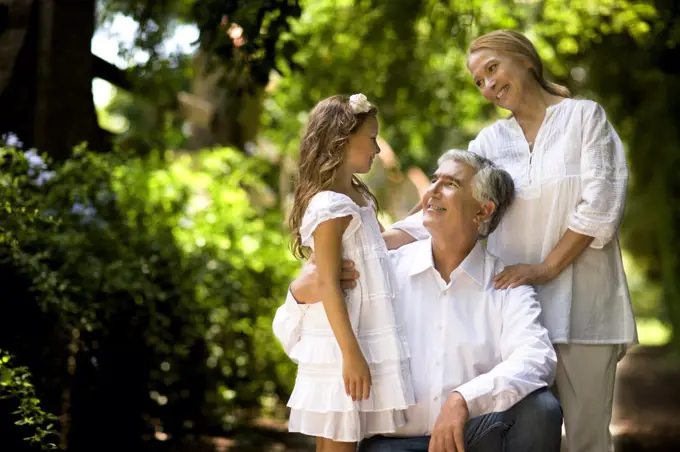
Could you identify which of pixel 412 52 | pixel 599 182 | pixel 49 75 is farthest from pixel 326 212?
pixel 412 52

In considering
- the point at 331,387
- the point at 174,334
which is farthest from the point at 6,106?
the point at 331,387

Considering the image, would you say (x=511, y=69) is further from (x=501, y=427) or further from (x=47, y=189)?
(x=47, y=189)

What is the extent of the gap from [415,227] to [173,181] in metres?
2.85

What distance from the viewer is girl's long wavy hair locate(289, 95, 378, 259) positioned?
345cm

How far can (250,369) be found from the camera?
7.63 metres

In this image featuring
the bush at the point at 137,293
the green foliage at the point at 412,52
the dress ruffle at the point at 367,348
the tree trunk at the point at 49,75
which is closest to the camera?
the dress ruffle at the point at 367,348

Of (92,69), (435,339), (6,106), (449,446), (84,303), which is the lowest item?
(449,446)

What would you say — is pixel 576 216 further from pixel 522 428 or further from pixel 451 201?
pixel 522 428

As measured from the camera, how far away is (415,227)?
392cm

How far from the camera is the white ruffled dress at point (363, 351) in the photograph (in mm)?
3305

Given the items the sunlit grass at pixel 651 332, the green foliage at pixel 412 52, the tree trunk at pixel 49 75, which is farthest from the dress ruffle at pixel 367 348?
the sunlit grass at pixel 651 332

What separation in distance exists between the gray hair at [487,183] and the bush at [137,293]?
1.61 metres

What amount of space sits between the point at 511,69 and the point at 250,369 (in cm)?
444

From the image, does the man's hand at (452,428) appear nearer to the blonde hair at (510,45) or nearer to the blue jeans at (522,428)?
the blue jeans at (522,428)
